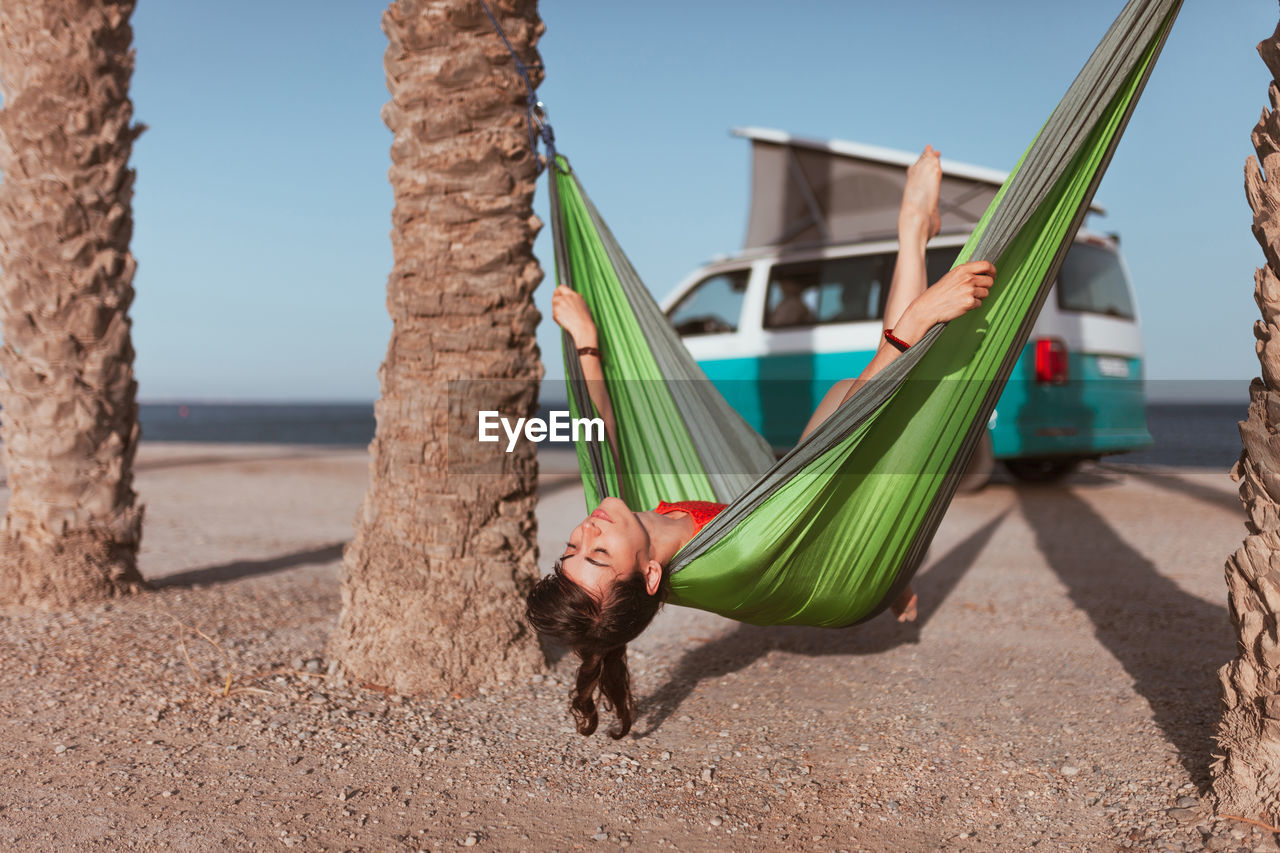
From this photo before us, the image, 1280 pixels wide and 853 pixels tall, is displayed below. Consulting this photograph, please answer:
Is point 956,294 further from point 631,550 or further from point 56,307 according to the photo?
point 56,307

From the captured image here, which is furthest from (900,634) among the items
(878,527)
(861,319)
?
(861,319)

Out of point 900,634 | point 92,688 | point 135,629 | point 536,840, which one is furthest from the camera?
point 900,634

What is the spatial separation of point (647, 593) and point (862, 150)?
579cm

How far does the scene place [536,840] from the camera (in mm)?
2084

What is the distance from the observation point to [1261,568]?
1958mm

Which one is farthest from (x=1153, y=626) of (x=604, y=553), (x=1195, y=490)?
(x=1195, y=490)

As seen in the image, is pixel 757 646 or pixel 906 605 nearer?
pixel 906 605

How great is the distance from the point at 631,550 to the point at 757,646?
1.57 m

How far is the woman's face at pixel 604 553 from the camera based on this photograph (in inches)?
89.5

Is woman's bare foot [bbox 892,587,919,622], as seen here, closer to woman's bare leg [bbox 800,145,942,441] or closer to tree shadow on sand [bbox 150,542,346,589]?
woman's bare leg [bbox 800,145,942,441]

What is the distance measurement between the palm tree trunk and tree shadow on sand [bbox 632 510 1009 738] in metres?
1.56

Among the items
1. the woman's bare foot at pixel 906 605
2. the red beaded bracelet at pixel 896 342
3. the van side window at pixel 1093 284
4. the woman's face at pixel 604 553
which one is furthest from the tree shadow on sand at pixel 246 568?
the van side window at pixel 1093 284

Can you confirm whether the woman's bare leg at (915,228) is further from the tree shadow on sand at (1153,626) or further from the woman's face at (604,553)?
the tree shadow on sand at (1153,626)

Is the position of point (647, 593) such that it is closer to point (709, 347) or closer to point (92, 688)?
point (92, 688)
